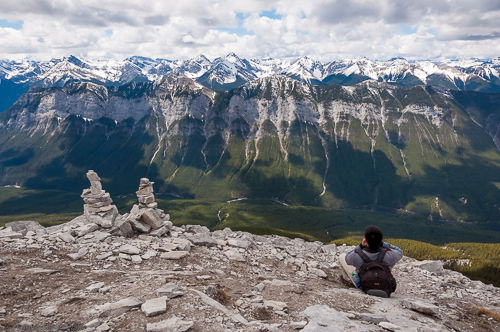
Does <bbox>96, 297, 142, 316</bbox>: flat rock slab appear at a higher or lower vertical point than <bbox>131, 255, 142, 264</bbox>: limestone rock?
higher

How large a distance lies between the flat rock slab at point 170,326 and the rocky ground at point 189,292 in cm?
4

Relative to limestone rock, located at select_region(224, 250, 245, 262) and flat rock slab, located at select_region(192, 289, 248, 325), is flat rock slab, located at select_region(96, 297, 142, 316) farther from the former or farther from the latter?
limestone rock, located at select_region(224, 250, 245, 262)

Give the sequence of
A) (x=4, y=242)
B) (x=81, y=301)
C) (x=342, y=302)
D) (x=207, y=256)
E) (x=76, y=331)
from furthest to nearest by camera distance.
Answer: (x=207, y=256) → (x=4, y=242) → (x=342, y=302) → (x=81, y=301) → (x=76, y=331)

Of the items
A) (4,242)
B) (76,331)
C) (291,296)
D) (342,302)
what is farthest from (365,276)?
(4,242)

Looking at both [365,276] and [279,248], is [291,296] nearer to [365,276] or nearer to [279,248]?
[365,276]

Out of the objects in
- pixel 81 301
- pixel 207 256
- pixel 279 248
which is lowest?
pixel 279 248

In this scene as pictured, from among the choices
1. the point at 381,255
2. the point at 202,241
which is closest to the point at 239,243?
the point at 202,241

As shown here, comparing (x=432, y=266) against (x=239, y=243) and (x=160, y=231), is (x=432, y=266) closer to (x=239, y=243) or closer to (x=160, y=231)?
(x=239, y=243)

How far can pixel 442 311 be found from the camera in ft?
51.1

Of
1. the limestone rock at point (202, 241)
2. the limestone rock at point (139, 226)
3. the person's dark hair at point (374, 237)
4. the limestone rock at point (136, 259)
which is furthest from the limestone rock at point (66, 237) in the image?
the person's dark hair at point (374, 237)

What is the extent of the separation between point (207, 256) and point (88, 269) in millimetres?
9134

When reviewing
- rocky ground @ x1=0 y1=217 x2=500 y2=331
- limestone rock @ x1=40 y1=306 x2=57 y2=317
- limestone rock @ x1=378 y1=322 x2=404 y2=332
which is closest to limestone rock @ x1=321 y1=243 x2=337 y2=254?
rocky ground @ x1=0 y1=217 x2=500 y2=331

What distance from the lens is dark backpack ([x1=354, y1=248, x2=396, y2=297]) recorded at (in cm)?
1564

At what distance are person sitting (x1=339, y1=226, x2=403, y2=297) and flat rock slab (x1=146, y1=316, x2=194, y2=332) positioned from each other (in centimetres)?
1022
